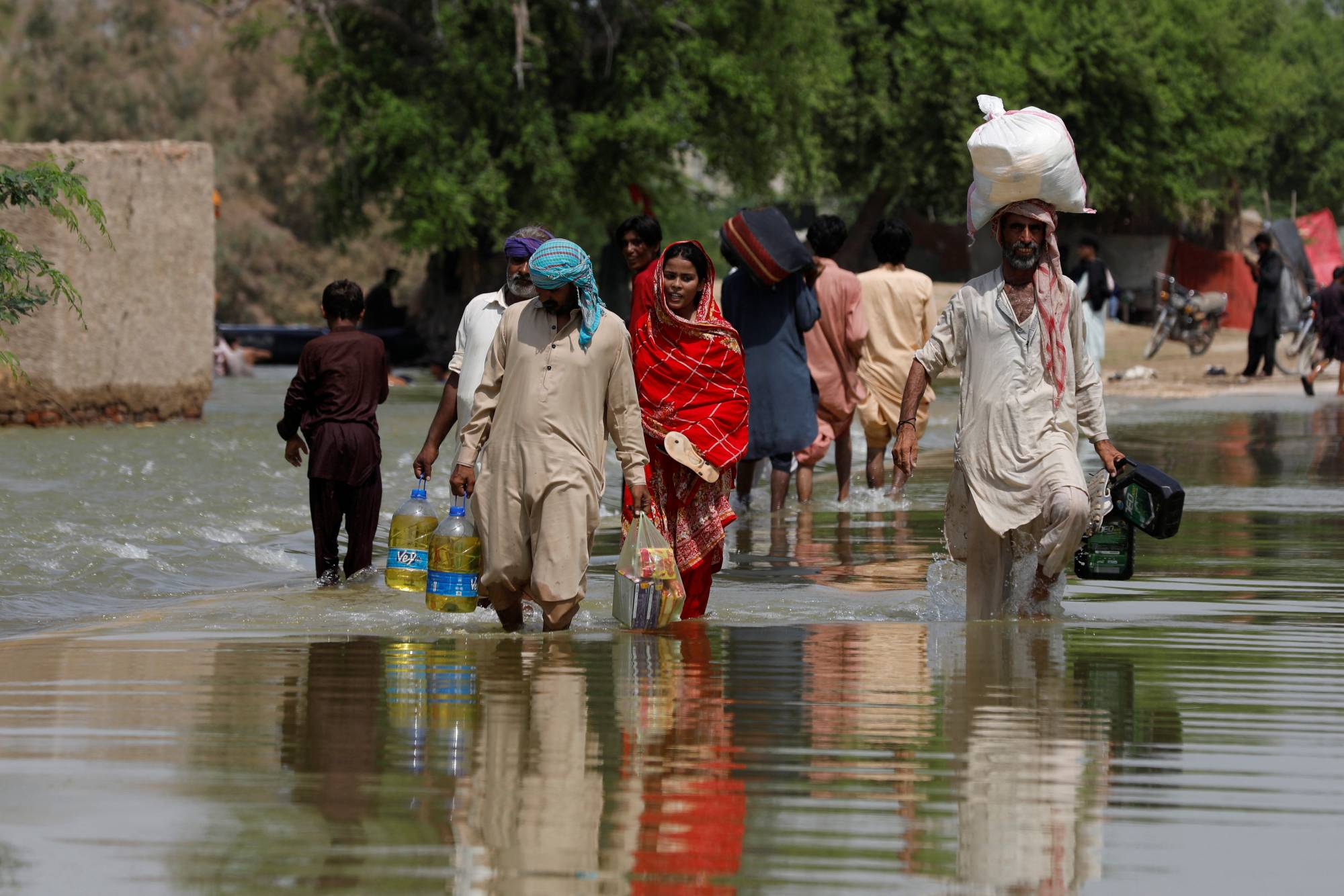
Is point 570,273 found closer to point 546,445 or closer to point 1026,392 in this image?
point 546,445

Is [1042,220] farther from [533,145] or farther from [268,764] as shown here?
[533,145]

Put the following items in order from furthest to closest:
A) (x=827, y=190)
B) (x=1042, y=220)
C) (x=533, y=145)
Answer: (x=827, y=190) → (x=533, y=145) → (x=1042, y=220)

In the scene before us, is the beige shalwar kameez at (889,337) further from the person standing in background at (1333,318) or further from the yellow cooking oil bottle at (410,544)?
the person standing in background at (1333,318)

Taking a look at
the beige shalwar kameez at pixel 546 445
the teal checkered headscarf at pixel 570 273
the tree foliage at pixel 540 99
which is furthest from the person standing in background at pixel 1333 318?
the teal checkered headscarf at pixel 570 273

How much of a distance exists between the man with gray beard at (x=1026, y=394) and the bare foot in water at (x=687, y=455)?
94 cm

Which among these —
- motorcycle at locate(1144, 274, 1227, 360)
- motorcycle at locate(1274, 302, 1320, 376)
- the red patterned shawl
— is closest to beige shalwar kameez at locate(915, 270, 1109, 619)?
the red patterned shawl

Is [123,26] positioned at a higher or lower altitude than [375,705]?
higher

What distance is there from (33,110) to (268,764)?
5106cm

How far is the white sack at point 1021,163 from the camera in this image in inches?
296

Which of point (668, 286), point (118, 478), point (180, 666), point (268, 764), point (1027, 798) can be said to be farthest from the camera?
point (118, 478)

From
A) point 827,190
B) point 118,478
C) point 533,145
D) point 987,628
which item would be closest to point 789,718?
point 987,628

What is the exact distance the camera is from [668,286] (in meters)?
8.41

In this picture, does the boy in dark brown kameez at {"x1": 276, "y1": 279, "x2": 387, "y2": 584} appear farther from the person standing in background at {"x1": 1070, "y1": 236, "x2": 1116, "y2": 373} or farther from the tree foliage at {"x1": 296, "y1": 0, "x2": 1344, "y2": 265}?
the tree foliage at {"x1": 296, "y1": 0, "x2": 1344, "y2": 265}

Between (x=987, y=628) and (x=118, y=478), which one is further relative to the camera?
(x=118, y=478)
